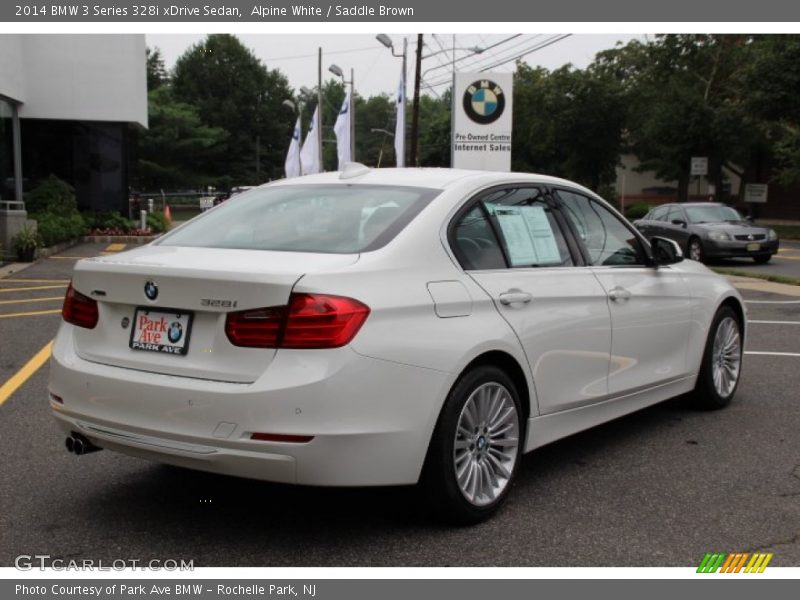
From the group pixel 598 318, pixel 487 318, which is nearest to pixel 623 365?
pixel 598 318

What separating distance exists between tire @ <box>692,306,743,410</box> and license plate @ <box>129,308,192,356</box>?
3.91 meters

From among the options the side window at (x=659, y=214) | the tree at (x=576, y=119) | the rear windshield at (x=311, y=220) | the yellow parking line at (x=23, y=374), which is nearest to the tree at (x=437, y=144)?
the tree at (x=576, y=119)

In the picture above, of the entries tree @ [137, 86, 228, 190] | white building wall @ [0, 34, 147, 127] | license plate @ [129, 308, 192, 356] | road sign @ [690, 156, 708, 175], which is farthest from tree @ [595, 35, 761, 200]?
license plate @ [129, 308, 192, 356]

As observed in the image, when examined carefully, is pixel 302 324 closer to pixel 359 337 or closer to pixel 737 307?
pixel 359 337

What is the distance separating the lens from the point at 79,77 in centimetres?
2409

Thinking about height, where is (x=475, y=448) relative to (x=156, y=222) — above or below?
above

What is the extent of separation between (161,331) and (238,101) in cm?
8297

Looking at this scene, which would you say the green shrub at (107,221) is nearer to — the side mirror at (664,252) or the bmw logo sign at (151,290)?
the side mirror at (664,252)

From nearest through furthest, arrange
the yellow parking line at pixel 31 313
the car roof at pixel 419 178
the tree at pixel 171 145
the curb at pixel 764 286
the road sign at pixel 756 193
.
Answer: the car roof at pixel 419 178 → the yellow parking line at pixel 31 313 → the curb at pixel 764 286 → the road sign at pixel 756 193 → the tree at pixel 171 145

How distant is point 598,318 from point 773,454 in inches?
57.0

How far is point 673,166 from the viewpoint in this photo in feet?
152

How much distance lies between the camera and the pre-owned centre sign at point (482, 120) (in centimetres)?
1753

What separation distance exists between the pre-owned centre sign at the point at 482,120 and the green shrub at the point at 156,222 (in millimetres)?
12491

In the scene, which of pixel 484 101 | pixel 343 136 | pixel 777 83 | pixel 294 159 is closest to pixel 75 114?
pixel 343 136
